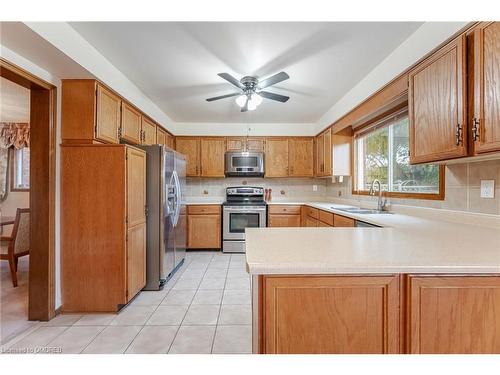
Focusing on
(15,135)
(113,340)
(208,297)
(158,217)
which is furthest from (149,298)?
(15,135)

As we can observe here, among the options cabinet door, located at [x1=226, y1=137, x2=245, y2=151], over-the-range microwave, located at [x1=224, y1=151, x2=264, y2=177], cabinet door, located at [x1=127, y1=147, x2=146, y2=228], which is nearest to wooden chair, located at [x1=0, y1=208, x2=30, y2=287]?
cabinet door, located at [x1=127, y1=147, x2=146, y2=228]

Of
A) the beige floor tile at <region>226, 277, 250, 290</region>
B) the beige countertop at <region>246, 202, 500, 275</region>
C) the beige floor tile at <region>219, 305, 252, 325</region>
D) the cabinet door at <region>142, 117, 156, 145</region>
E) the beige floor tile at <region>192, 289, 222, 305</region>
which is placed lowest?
the beige floor tile at <region>219, 305, 252, 325</region>

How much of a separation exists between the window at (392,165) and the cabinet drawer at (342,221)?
61cm

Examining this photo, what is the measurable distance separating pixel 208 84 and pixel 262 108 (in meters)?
1.11

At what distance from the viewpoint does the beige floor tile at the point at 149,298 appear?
244 cm

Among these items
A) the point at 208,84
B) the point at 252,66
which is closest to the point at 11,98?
the point at 208,84

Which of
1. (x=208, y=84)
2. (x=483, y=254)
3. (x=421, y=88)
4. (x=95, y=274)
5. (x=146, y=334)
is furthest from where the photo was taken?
(x=208, y=84)

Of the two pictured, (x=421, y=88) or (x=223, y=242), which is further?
(x=223, y=242)

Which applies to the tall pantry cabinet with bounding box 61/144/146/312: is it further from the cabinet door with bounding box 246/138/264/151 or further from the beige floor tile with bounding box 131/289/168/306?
the cabinet door with bounding box 246/138/264/151

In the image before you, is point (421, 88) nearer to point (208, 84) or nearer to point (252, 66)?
point (252, 66)

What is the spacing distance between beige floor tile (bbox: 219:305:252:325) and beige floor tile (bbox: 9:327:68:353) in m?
1.23

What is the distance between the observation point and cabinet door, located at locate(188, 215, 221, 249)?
13.9 feet
